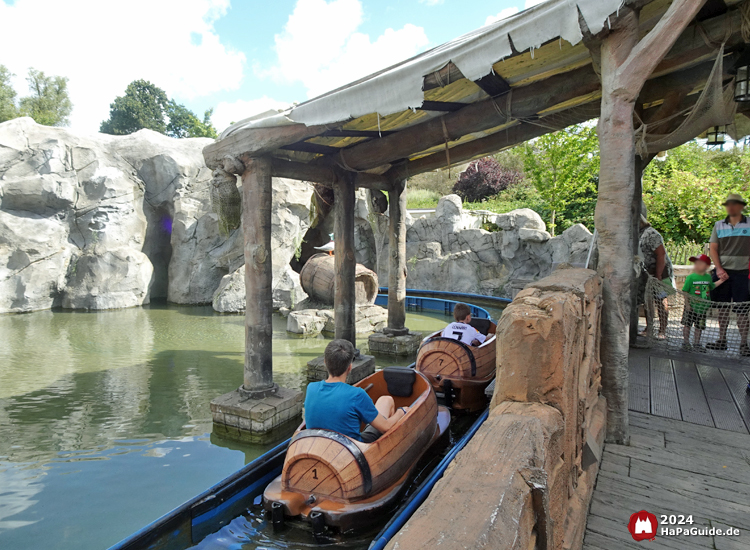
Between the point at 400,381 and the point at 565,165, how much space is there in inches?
469

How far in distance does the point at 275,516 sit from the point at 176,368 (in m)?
4.67

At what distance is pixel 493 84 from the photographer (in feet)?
13.4

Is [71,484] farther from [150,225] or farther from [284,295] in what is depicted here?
[150,225]

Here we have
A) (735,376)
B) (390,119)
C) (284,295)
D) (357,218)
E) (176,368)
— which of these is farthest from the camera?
(357,218)

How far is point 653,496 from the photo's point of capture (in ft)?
7.55

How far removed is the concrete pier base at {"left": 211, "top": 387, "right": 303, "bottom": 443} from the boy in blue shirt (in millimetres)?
1723

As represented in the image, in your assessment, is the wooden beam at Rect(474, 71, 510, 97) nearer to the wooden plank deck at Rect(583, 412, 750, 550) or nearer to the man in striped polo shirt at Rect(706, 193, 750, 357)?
the man in striped polo shirt at Rect(706, 193, 750, 357)

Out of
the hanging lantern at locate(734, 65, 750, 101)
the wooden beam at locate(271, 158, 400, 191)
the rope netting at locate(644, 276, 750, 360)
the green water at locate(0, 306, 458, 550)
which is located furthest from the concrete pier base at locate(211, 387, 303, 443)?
the hanging lantern at locate(734, 65, 750, 101)

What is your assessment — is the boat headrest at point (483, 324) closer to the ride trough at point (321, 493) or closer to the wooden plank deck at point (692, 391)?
the wooden plank deck at point (692, 391)

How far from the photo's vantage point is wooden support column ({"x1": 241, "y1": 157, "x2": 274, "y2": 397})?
186 inches

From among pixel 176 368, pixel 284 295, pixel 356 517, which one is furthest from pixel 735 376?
pixel 284 295

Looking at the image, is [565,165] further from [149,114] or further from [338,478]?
[149,114]

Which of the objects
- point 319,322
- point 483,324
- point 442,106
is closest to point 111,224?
point 319,322

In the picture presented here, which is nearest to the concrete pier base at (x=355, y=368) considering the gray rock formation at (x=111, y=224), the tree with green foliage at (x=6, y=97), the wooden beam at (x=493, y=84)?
the wooden beam at (x=493, y=84)
